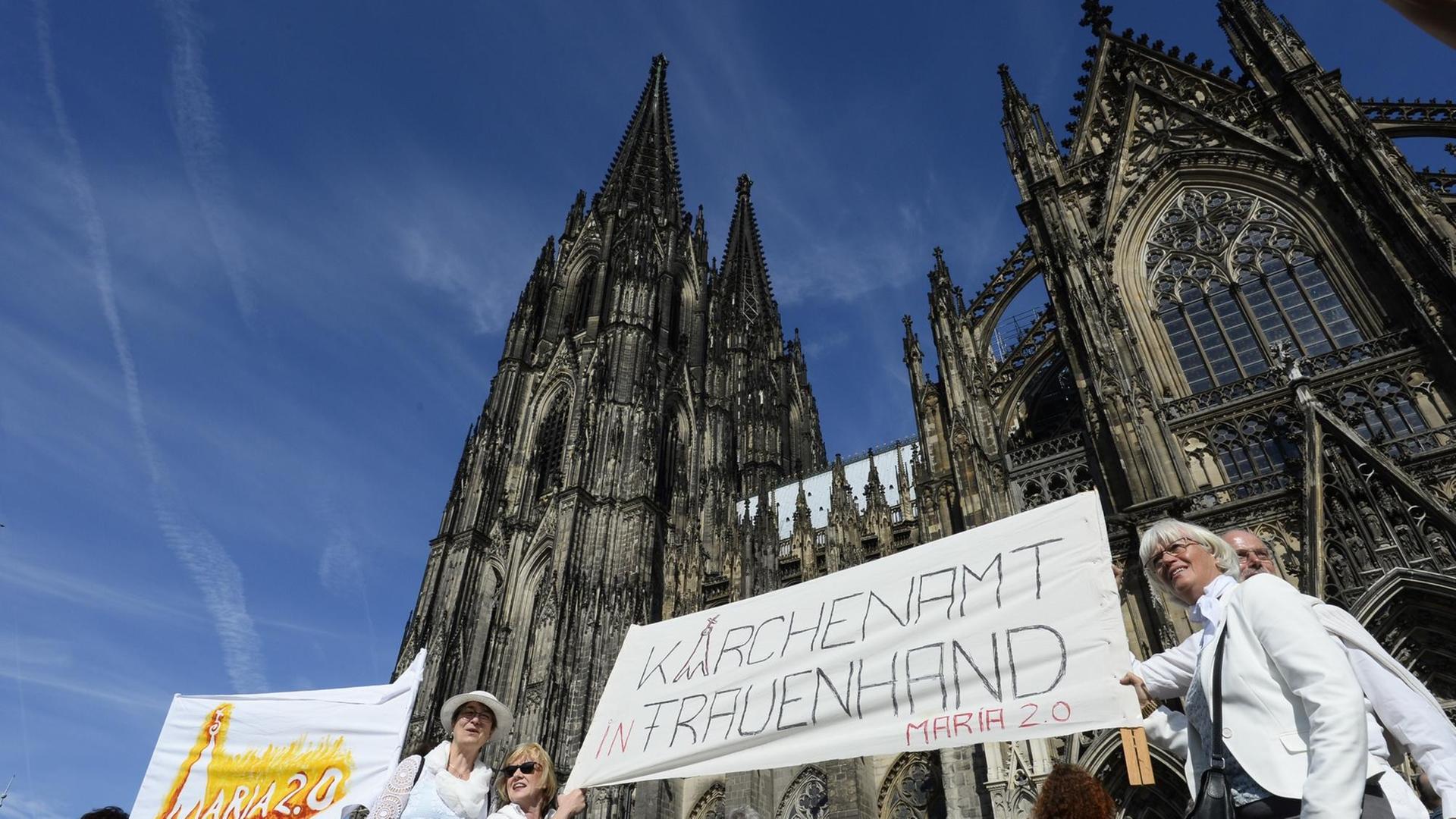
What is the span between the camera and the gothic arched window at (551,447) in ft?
100

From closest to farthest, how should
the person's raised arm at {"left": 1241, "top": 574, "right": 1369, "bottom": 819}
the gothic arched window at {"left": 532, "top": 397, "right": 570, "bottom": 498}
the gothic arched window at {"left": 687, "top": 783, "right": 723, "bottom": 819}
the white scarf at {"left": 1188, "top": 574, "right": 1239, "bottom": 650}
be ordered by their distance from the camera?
the person's raised arm at {"left": 1241, "top": 574, "right": 1369, "bottom": 819} < the white scarf at {"left": 1188, "top": 574, "right": 1239, "bottom": 650} < the gothic arched window at {"left": 687, "top": 783, "right": 723, "bottom": 819} < the gothic arched window at {"left": 532, "top": 397, "right": 570, "bottom": 498}

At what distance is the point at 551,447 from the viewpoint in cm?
3162

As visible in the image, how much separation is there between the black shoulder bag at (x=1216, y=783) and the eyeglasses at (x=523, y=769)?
2.65 meters

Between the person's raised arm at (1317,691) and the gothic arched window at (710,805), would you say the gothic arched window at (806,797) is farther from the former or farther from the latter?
the person's raised arm at (1317,691)

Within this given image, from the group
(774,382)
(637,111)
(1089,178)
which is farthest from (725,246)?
(1089,178)

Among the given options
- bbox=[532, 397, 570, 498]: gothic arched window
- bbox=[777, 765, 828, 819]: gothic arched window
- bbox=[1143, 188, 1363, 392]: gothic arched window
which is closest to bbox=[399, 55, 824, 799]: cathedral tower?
bbox=[532, 397, 570, 498]: gothic arched window

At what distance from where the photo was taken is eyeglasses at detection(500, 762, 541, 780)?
11.6ft

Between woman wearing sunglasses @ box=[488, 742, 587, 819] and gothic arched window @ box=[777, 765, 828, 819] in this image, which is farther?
gothic arched window @ box=[777, 765, 828, 819]

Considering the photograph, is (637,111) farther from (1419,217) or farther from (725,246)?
(1419,217)

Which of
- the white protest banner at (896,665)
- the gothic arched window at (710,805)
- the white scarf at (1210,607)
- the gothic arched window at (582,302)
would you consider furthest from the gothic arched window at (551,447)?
the white scarf at (1210,607)

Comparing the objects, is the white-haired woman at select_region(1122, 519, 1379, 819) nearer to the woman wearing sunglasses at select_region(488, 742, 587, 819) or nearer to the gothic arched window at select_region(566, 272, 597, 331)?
the woman wearing sunglasses at select_region(488, 742, 587, 819)

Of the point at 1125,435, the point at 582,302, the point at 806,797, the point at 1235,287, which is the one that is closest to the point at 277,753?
the point at 1125,435

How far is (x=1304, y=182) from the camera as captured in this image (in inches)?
563

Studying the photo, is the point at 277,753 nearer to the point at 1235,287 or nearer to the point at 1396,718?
the point at 1396,718
